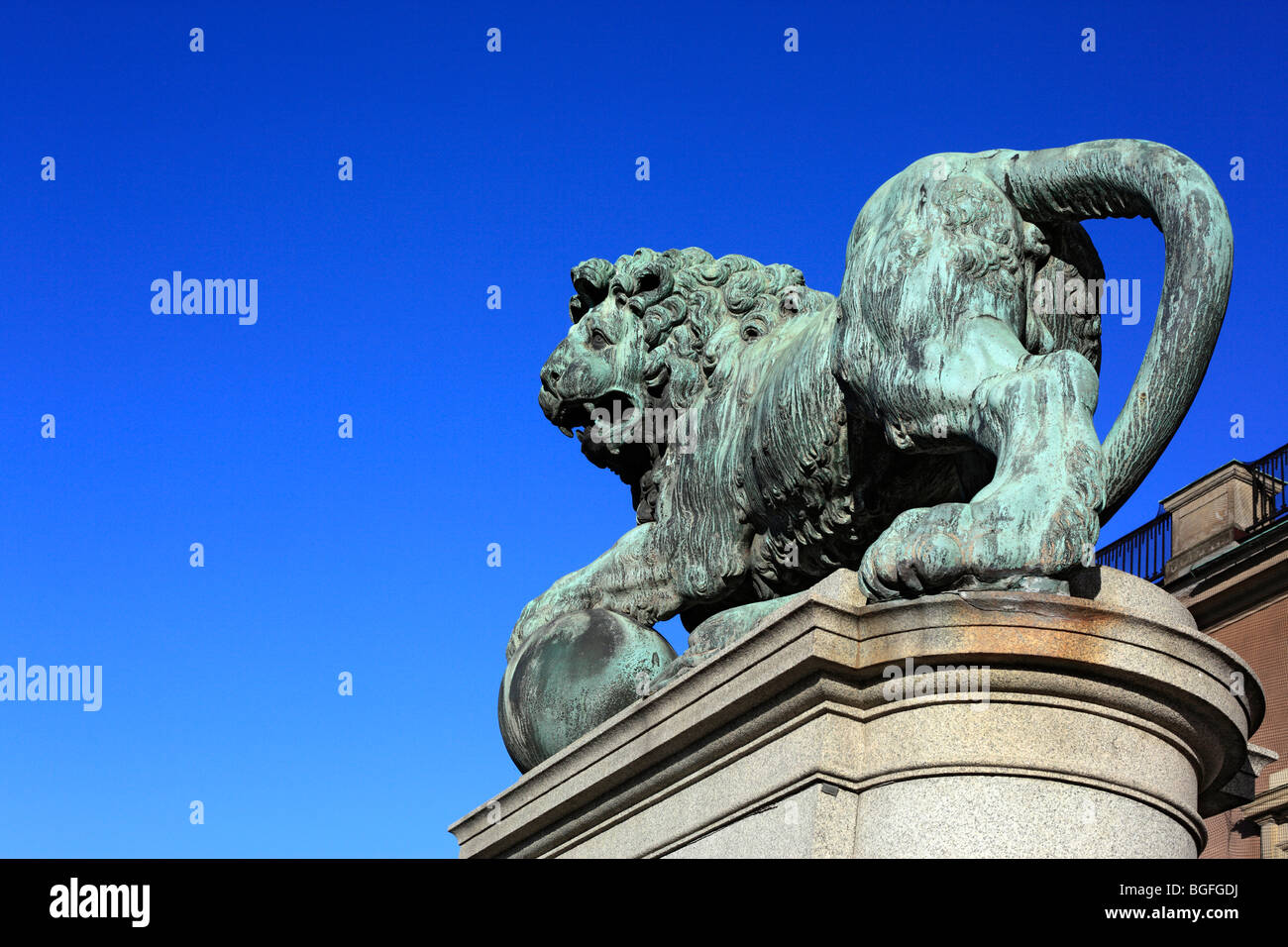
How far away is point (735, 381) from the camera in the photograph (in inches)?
257

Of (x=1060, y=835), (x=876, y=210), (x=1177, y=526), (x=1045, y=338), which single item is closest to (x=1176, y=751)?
(x=1060, y=835)

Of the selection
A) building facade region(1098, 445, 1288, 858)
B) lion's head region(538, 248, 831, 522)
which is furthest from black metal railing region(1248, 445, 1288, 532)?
lion's head region(538, 248, 831, 522)

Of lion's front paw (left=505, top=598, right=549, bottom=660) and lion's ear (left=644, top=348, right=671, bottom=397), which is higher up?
lion's ear (left=644, top=348, right=671, bottom=397)

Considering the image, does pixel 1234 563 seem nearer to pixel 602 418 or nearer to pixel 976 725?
pixel 602 418

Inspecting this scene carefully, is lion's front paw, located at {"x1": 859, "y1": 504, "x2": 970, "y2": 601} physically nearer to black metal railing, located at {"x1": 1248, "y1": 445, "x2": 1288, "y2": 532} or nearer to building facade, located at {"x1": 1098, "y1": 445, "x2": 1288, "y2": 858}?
building facade, located at {"x1": 1098, "y1": 445, "x2": 1288, "y2": 858}

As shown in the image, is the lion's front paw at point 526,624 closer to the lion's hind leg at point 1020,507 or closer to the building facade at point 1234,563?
the lion's hind leg at point 1020,507

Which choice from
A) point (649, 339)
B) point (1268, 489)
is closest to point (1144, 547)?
point (1268, 489)

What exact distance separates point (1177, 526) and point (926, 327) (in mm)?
24417

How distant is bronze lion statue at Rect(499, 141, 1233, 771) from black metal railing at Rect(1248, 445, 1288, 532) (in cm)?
2175

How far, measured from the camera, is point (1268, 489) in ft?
89.9

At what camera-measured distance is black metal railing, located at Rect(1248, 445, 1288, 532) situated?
26.6m

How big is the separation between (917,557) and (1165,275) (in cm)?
130

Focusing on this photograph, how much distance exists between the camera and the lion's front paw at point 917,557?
4680 mm
